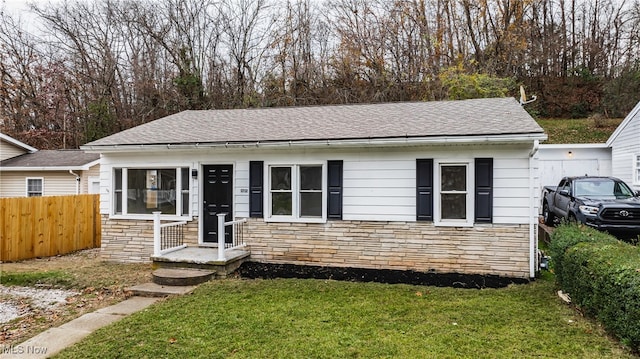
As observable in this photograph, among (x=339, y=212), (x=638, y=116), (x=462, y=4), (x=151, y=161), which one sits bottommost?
(x=339, y=212)

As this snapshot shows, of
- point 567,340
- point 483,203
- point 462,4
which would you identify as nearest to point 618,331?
point 567,340

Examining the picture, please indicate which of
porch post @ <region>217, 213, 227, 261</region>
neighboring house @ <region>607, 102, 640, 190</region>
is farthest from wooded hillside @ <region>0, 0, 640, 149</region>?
porch post @ <region>217, 213, 227, 261</region>

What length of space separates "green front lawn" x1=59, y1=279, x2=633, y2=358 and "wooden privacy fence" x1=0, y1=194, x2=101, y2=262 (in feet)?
21.7

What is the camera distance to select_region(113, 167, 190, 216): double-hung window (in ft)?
29.9

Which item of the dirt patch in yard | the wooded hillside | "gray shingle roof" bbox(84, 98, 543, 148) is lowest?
the dirt patch in yard

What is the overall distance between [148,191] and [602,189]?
39.6 ft

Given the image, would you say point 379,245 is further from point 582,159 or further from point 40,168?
point 40,168

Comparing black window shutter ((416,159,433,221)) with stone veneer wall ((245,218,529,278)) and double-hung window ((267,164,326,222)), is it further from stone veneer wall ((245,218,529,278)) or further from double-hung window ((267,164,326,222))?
double-hung window ((267,164,326,222))

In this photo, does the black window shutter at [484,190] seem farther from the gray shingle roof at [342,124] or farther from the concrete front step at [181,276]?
the concrete front step at [181,276]

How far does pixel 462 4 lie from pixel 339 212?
796 inches

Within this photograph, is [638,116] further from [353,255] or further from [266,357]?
[266,357]

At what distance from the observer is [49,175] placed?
54.5 feet

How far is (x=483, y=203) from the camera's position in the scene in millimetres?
7418

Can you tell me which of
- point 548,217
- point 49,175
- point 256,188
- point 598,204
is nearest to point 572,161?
point 548,217
